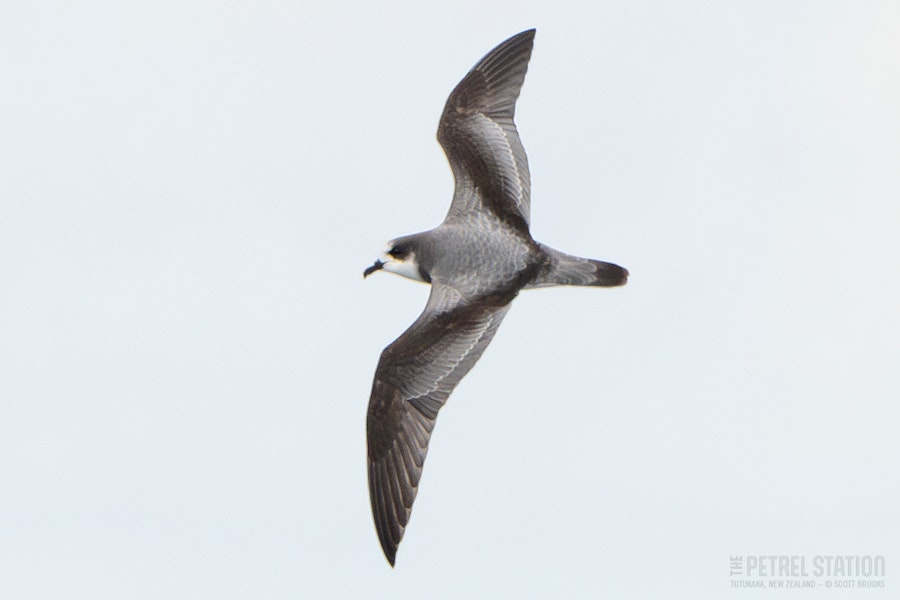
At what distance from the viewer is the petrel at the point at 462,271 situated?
18625mm

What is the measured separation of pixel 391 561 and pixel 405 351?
214cm

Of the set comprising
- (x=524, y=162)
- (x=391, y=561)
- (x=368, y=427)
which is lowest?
(x=391, y=561)

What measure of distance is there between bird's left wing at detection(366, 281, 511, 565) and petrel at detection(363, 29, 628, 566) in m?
0.01

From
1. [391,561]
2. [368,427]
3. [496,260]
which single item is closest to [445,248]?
[496,260]

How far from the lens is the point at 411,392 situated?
734 inches

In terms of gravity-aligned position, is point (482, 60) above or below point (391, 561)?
above

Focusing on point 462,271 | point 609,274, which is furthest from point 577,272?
point 462,271

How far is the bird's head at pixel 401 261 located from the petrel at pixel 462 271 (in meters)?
0.01

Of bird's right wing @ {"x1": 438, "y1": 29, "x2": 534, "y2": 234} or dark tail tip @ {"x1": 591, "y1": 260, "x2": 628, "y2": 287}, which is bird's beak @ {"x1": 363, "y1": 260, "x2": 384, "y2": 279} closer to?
bird's right wing @ {"x1": 438, "y1": 29, "x2": 534, "y2": 234}

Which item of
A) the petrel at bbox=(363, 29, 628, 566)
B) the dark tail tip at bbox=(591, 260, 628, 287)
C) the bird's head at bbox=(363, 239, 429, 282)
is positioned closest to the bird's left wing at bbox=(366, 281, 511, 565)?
the petrel at bbox=(363, 29, 628, 566)

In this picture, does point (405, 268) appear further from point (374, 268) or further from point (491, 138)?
point (491, 138)

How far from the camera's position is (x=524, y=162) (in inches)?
781

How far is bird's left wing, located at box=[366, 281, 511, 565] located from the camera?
1852 cm

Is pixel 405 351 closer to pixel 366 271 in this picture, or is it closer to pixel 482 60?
pixel 366 271
